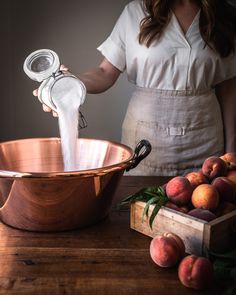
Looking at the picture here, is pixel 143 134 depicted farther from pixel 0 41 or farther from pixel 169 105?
pixel 0 41

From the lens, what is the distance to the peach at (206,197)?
38.7 inches

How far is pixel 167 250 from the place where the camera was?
0.90m

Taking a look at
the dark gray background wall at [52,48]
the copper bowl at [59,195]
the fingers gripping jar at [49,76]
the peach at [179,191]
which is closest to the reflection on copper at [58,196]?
the copper bowl at [59,195]

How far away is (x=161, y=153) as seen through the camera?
5.93 feet

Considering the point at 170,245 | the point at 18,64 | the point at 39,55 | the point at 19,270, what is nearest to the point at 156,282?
the point at 170,245

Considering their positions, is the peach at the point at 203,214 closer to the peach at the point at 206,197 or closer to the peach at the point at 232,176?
the peach at the point at 206,197

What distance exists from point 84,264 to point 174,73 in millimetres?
995

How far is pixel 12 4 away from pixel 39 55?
114 cm

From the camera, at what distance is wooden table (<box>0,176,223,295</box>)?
84 centimetres

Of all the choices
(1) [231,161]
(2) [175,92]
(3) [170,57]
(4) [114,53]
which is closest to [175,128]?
(2) [175,92]

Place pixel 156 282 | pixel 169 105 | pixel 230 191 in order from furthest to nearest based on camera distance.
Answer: pixel 169 105 → pixel 230 191 → pixel 156 282

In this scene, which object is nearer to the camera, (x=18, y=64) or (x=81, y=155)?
(x=81, y=155)

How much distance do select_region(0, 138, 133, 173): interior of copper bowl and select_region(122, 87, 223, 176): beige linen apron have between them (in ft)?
1.84

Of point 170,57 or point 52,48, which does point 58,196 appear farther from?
point 52,48
